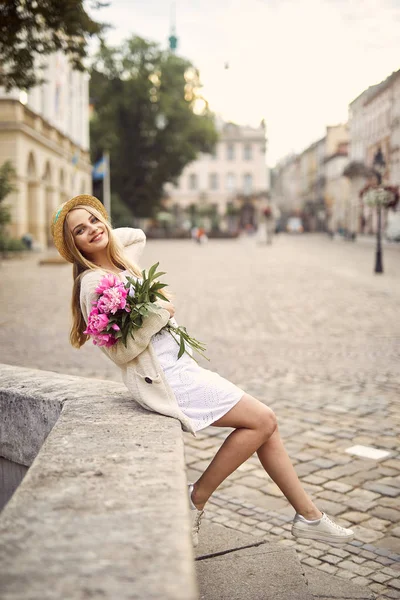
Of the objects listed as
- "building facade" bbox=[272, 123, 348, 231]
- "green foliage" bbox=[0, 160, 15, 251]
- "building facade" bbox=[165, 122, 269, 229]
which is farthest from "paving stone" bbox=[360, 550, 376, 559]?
"building facade" bbox=[165, 122, 269, 229]

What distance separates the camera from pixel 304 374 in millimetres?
7516

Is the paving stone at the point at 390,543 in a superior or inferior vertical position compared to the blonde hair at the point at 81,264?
inferior

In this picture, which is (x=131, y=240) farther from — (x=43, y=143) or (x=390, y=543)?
(x=43, y=143)

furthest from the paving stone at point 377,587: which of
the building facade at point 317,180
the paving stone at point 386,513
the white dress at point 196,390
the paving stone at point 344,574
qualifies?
the building facade at point 317,180

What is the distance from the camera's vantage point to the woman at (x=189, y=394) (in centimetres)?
306

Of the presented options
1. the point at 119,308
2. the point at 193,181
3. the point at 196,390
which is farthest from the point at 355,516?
the point at 193,181

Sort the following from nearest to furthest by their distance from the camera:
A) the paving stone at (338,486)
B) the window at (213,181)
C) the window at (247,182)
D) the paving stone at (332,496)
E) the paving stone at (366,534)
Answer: the paving stone at (366,534) → the paving stone at (332,496) → the paving stone at (338,486) → the window at (247,182) → the window at (213,181)

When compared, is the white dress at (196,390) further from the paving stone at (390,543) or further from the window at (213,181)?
the window at (213,181)

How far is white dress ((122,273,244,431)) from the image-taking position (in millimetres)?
3086

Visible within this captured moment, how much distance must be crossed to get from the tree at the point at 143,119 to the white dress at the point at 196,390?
50.9 m

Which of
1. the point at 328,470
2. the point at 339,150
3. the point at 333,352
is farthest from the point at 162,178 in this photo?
the point at 328,470

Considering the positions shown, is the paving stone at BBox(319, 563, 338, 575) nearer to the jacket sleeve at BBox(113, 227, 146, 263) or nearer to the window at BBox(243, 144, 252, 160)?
the jacket sleeve at BBox(113, 227, 146, 263)

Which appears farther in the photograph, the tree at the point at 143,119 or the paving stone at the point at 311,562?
the tree at the point at 143,119

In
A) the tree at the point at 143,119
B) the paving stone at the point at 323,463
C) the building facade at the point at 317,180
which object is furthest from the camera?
the building facade at the point at 317,180
